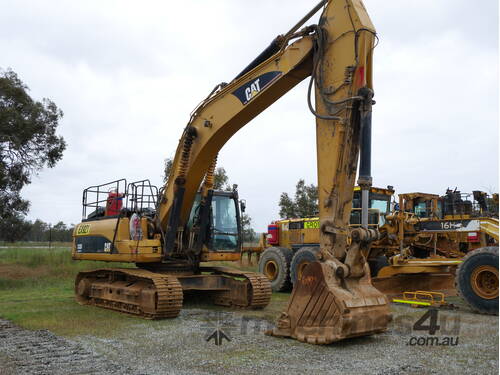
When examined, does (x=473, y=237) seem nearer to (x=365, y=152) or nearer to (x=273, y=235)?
(x=273, y=235)

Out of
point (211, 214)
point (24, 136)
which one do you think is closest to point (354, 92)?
point (211, 214)

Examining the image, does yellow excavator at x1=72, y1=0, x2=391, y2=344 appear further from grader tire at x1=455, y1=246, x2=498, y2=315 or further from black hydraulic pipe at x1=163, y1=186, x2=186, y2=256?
grader tire at x1=455, y1=246, x2=498, y2=315

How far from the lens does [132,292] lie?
10.1 m

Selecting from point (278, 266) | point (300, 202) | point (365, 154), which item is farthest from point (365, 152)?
point (300, 202)

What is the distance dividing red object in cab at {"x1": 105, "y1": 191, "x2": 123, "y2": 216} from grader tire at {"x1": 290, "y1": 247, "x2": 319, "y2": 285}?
4864 mm

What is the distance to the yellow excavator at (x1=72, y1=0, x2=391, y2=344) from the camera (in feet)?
23.2

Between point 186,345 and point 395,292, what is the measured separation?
6.91 metres

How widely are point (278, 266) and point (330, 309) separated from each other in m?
7.77

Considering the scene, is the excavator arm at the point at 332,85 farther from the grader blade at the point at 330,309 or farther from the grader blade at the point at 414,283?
the grader blade at the point at 414,283

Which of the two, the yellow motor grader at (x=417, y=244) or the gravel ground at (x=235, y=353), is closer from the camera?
the gravel ground at (x=235, y=353)

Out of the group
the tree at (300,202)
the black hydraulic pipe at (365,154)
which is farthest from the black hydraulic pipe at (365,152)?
the tree at (300,202)

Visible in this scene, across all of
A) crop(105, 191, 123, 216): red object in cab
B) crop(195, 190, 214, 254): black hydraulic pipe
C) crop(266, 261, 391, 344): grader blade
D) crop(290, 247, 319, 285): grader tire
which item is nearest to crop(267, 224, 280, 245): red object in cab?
crop(290, 247, 319, 285): grader tire

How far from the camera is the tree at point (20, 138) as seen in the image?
1741cm

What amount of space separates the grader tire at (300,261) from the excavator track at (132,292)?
14.8ft
